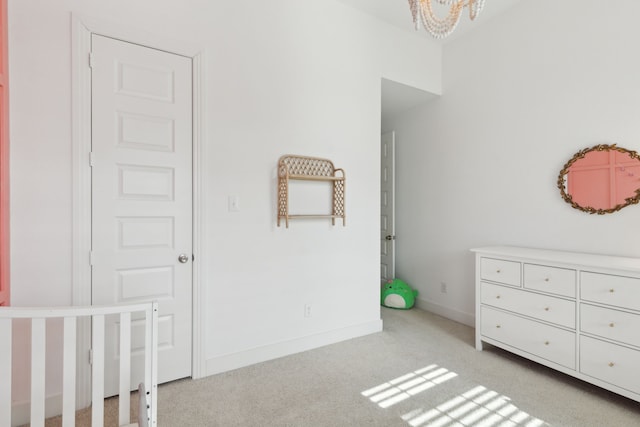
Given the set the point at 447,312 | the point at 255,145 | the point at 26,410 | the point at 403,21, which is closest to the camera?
the point at 26,410

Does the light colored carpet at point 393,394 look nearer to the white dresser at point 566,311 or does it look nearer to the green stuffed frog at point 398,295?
the white dresser at point 566,311

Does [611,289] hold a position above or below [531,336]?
above

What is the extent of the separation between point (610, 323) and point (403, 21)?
2.97 meters

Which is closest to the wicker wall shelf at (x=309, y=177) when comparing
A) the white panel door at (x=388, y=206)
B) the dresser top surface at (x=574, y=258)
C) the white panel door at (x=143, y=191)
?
the white panel door at (x=143, y=191)

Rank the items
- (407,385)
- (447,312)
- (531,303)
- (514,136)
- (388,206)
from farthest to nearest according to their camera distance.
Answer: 1. (388,206)
2. (447,312)
3. (514,136)
4. (531,303)
5. (407,385)

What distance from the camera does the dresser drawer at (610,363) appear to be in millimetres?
1853

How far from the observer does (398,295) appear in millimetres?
3830

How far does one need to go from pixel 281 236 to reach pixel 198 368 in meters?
1.11

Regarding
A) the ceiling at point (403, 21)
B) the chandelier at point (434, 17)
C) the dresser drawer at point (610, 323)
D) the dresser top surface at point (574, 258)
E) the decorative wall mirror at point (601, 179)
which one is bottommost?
the dresser drawer at point (610, 323)

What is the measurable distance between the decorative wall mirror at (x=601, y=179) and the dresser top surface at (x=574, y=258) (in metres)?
0.36

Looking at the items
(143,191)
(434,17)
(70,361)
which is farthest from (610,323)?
(143,191)

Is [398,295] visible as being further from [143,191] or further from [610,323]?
[143,191]

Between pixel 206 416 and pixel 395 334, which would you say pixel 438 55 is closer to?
pixel 395 334

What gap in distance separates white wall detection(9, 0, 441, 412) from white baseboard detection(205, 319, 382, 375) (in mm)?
10
